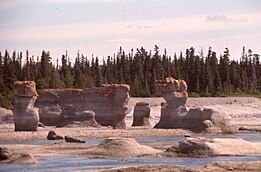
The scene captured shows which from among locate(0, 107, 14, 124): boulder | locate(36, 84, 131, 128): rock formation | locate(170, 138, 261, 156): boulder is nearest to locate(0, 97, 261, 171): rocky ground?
locate(0, 107, 14, 124): boulder

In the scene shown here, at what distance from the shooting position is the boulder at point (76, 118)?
63.8 m

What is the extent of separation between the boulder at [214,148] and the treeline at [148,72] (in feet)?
167

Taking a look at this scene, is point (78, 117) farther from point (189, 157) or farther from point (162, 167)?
point (162, 167)

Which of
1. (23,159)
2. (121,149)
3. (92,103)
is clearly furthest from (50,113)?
(23,159)

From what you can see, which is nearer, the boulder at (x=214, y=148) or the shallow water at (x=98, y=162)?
the shallow water at (x=98, y=162)

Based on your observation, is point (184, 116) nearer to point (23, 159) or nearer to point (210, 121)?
point (210, 121)

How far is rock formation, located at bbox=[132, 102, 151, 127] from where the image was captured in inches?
2598

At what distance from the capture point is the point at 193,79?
107 m

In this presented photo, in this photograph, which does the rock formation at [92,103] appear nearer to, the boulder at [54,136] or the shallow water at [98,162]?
the boulder at [54,136]

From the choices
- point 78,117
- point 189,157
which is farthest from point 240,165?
point 78,117

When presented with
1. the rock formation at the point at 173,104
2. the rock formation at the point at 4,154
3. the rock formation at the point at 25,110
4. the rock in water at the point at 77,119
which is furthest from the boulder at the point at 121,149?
the rock in water at the point at 77,119

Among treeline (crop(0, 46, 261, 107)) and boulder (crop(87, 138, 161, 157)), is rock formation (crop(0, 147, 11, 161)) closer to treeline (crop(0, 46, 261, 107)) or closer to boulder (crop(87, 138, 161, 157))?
boulder (crop(87, 138, 161, 157))

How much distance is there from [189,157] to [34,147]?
32.8ft

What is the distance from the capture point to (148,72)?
361ft
